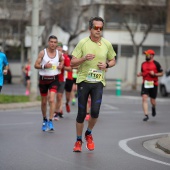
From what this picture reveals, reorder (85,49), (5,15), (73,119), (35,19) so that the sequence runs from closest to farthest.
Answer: (85,49), (73,119), (35,19), (5,15)

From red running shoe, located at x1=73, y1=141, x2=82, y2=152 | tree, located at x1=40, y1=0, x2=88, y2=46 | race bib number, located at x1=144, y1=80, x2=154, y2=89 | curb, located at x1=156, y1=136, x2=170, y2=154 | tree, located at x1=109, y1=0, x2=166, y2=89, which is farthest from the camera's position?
tree, located at x1=40, y1=0, x2=88, y2=46

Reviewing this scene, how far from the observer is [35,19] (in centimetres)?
2439

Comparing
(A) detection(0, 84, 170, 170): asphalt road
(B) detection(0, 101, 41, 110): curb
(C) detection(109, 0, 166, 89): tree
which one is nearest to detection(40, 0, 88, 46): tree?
(C) detection(109, 0, 166, 89): tree

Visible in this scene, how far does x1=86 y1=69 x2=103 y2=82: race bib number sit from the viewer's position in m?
10.8

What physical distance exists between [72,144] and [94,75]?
1752mm

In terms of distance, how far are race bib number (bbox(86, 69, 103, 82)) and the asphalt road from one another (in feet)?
3.92

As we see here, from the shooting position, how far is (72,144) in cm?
1198

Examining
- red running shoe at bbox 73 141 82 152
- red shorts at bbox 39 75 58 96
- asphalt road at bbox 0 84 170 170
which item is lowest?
asphalt road at bbox 0 84 170 170

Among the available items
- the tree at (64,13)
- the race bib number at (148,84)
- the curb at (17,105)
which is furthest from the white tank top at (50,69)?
the tree at (64,13)

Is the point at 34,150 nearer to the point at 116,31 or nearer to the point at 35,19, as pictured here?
the point at 35,19

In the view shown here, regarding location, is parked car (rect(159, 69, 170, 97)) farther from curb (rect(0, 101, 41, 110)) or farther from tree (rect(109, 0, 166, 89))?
curb (rect(0, 101, 41, 110))

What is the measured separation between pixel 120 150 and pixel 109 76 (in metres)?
41.4

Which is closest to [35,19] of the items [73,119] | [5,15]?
[73,119]

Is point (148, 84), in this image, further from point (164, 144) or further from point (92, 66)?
point (92, 66)
